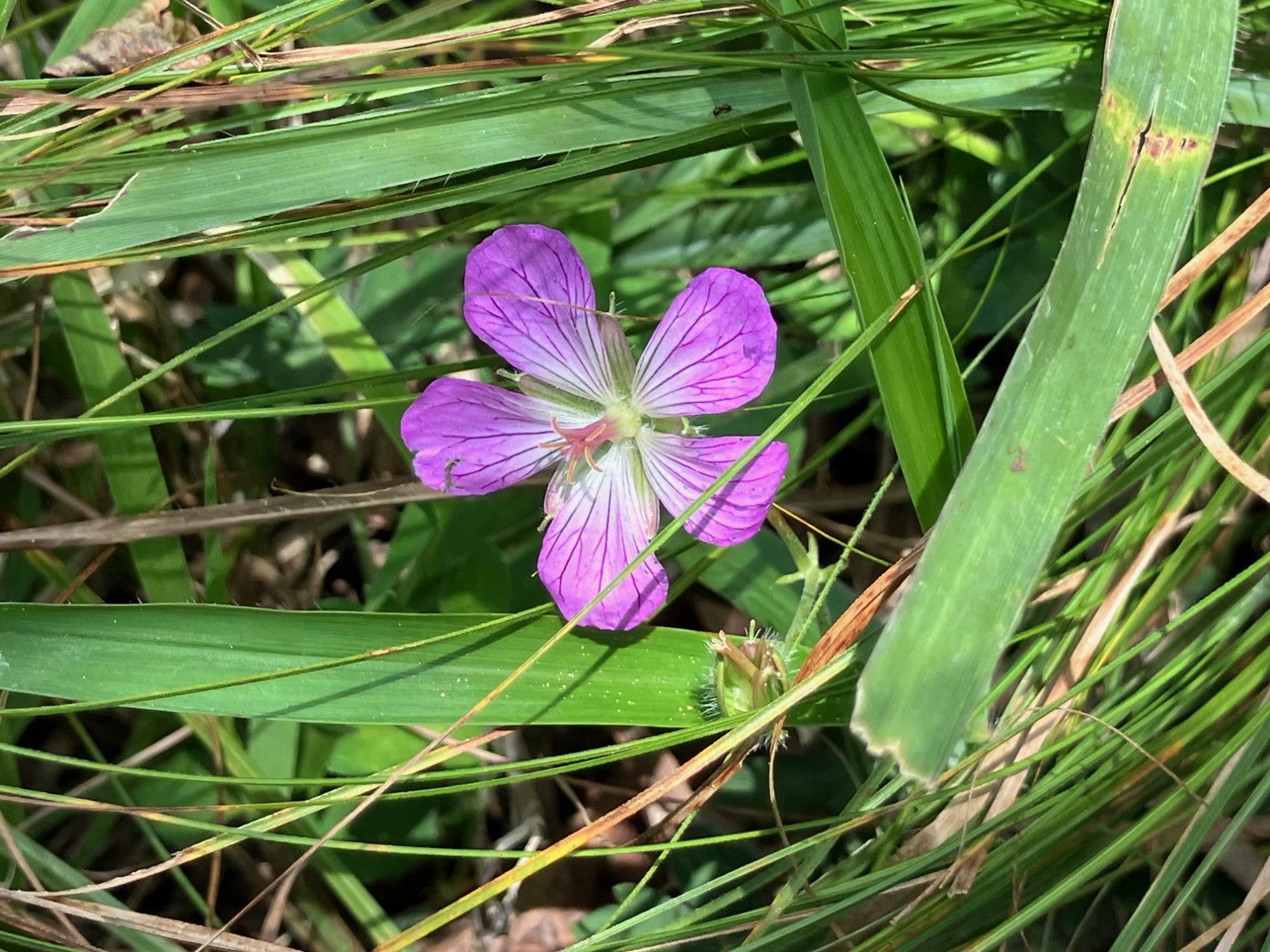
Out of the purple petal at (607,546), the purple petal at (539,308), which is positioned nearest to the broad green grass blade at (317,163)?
the purple petal at (539,308)

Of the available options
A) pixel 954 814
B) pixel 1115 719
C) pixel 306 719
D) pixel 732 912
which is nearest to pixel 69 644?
pixel 306 719

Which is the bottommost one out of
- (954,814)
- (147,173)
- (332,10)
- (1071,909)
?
(1071,909)

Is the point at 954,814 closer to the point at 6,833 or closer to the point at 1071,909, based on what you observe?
the point at 1071,909

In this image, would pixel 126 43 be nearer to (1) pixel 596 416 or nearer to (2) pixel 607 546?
(1) pixel 596 416

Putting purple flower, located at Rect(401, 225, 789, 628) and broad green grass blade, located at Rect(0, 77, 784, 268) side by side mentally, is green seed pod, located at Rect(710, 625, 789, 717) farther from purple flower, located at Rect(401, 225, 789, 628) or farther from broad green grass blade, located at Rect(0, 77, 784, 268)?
broad green grass blade, located at Rect(0, 77, 784, 268)

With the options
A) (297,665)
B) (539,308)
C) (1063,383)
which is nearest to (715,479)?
(539,308)

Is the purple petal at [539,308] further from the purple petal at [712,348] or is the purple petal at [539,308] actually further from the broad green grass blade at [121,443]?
the broad green grass blade at [121,443]

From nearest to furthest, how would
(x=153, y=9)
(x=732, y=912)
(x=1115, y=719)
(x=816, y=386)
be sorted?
(x=816, y=386) < (x=1115, y=719) < (x=153, y=9) < (x=732, y=912)
